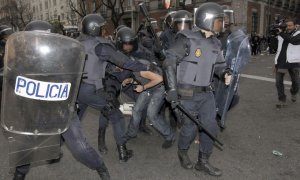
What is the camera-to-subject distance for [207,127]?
11.3ft

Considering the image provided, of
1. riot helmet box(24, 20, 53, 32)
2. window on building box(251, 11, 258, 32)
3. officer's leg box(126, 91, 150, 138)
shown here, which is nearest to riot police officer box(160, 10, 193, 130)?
officer's leg box(126, 91, 150, 138)

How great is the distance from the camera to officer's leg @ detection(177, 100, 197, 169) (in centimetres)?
346

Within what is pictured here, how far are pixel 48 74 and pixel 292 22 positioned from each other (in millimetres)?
5437

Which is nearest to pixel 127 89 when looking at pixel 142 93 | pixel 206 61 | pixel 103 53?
pixel 142 93

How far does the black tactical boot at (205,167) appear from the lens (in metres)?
3.52

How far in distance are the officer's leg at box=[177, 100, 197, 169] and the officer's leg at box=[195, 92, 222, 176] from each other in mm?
101

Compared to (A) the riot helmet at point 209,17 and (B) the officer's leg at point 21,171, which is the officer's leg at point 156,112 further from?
(B) the officer's leg at point 21,171

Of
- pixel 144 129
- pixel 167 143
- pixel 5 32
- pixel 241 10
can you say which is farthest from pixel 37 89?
pixel 241 10

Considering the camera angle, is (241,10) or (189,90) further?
(241,10)

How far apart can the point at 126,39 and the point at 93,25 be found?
1.80 ft

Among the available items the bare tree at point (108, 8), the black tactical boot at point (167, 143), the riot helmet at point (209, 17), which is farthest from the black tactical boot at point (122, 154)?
the bare tree at point (108, 8)

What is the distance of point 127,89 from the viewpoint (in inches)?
181

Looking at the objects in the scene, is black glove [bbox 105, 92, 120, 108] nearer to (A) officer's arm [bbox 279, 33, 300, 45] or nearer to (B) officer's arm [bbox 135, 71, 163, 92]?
(B) officer's arm [bbox 135, 71, 163, 92]

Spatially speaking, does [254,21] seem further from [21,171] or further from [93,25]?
[21,171]
